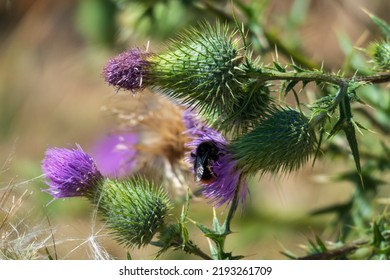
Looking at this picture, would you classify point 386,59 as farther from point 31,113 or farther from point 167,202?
point 31,113

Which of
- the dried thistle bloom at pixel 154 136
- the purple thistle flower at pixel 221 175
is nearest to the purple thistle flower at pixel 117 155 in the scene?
the dried thistle bloom at pixel 154 136

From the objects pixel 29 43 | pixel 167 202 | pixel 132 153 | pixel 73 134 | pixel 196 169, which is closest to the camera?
pixel 196 169

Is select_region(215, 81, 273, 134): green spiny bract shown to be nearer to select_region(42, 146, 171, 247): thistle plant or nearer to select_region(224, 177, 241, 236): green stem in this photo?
select_region(224, 177, 241, 236): green stem

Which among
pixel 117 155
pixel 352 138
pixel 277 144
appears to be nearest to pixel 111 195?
pixel 277 144

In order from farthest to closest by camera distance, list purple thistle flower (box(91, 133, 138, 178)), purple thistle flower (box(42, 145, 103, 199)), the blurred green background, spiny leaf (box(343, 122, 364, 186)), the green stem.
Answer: purple thistle flower (box(91, 133, 138, 178)) < the blurred green background < purple thistle flower (box(42, 145, 103, 199)) < the green stem < spiny leaf (box(343, 122, 364, 186))

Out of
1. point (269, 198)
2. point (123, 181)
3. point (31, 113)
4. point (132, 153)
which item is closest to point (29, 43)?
point (31, 113)

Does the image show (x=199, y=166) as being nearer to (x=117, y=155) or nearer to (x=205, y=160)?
(x=205, y=160)

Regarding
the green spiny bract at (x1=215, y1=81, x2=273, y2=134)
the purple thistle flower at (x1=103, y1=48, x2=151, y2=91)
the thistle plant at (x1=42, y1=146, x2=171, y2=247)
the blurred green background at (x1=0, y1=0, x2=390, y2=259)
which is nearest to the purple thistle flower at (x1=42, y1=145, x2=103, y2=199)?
the thistle plant at (x1=42, y1=146, x2=171, y2=247)
